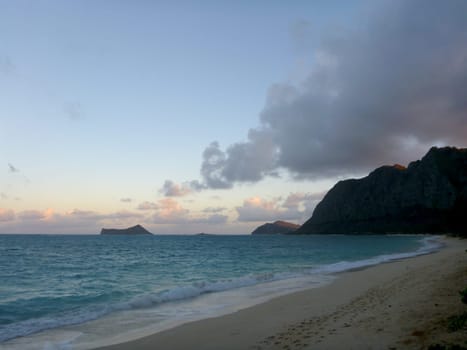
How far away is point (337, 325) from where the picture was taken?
36.4ft

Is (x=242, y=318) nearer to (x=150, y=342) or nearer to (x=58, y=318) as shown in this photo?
(x=150, y=342)

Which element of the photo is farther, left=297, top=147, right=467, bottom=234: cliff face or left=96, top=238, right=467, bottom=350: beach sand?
left=297, top=147, right=467, bottom=234: cliff face

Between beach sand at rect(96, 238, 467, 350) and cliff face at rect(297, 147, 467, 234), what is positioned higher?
cliff face at rect(297, 147, 467, 234)

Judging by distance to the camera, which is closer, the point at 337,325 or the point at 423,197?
the point at 337,325

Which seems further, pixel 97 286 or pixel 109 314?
pixel 97 286

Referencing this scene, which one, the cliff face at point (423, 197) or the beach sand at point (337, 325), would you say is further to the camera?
the cliff face at point (423, 197)

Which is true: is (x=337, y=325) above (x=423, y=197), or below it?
below

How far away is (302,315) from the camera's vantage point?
1334 centimetres

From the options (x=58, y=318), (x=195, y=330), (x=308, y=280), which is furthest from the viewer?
(x=308, y=280)

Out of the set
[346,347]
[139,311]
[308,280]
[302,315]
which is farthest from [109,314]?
[308,280]

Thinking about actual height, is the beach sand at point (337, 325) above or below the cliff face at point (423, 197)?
below

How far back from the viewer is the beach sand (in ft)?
29.7

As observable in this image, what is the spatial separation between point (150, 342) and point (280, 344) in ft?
12.7

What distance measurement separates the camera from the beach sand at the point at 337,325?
29.7ft
